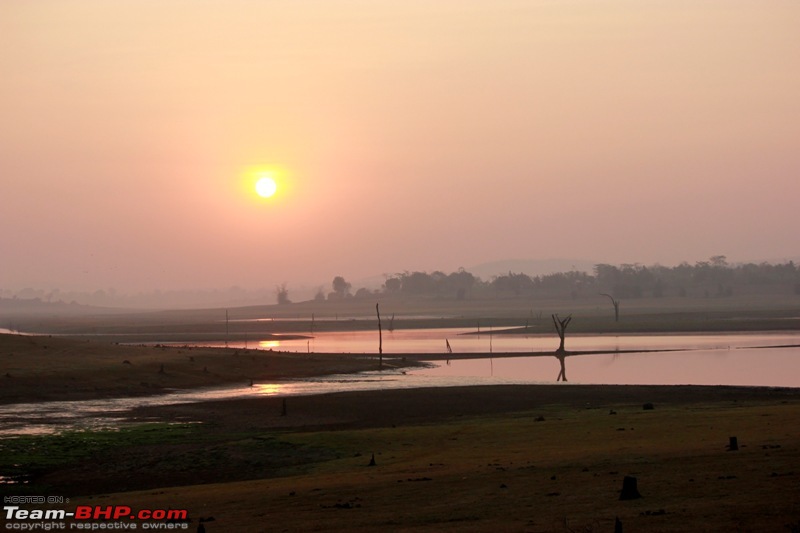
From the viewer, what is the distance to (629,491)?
22109 millimetres

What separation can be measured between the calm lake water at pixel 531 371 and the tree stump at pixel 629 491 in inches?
1219

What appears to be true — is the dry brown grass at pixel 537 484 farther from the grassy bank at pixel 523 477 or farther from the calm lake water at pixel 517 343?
the calm lake water at pixel 517 343

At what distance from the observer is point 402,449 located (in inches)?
1453

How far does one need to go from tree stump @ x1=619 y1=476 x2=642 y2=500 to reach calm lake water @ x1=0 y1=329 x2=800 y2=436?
3097cm

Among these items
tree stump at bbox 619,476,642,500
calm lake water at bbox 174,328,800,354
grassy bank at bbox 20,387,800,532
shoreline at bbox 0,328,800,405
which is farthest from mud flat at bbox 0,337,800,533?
calm lake water at bbox 174,328,800,354

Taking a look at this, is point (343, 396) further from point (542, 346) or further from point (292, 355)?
point (542, 346)

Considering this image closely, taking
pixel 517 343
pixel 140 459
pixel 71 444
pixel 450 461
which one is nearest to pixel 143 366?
pixel 71 444

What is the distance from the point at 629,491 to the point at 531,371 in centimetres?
6148

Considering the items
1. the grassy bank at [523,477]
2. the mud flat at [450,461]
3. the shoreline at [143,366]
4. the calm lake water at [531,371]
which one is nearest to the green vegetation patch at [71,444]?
the mud flat at [450,461]

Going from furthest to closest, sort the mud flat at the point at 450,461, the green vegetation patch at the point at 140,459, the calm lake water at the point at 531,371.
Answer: the calm lake water at the point at 531,371, the green vegetation patch at the point at 140,459, the mud flat at the point at 450,461

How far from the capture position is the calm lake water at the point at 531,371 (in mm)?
54531

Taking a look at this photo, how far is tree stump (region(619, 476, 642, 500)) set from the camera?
2208 centimetres

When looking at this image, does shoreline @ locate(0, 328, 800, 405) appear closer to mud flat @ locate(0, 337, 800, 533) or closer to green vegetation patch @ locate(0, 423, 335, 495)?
mud flat @ locate(0, 337, 800, 533)

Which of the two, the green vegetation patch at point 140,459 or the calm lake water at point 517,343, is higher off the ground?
the calm lake water at point 517,343
